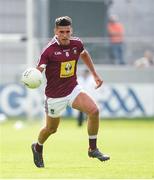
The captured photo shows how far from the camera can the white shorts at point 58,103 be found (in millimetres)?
14266

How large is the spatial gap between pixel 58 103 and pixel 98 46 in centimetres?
1828

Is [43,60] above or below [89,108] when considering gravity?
above

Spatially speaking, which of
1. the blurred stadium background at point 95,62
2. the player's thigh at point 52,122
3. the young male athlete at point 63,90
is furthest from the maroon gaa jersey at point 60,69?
the blurred stadium background at point 95,62

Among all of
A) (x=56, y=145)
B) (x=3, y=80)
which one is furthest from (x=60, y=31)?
(x=3, y=80)

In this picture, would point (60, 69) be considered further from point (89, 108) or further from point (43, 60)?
point (89, 108)

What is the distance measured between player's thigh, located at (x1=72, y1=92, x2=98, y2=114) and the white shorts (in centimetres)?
7

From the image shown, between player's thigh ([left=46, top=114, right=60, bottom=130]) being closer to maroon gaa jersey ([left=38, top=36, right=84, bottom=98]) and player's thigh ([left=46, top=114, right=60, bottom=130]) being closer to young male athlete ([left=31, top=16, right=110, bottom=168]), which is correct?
young male athlete ([left=31, top=16, right=110, bottom=168])

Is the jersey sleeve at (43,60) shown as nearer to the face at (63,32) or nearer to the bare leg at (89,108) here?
the face at (63,32)

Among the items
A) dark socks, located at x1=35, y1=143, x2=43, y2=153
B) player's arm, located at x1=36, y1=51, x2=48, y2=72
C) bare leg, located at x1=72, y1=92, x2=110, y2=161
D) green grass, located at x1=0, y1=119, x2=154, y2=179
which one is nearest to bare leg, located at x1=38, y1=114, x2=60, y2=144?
dark socks, located at x1=35, y1=143, x2=43, y2=153

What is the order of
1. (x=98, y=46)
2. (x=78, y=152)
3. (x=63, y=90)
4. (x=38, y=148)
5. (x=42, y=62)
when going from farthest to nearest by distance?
(x=98, y=46)
(x=78, y=152)
(x=38, y=148)
(x=63, y=90)
(x=42, y=62)

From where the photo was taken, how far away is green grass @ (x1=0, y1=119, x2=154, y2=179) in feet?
43.7

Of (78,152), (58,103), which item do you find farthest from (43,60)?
(78,152)

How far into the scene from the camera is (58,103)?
1434 cm

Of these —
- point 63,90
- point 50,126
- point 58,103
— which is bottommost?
point 50,126
